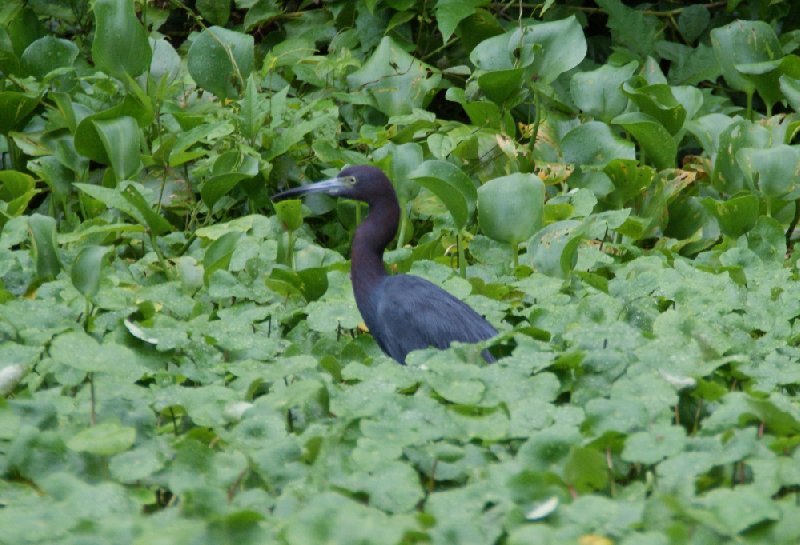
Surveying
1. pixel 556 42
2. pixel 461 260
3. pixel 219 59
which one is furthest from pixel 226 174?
pixel 556 42

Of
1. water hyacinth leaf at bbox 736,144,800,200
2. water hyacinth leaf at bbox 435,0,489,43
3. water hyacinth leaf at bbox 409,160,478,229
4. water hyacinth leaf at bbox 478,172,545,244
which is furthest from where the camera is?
water hyacinth leaf at bbox 435,0,489,43

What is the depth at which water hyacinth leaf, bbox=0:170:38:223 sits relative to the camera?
5.45 meters

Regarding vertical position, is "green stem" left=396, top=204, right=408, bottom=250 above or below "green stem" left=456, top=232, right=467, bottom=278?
below

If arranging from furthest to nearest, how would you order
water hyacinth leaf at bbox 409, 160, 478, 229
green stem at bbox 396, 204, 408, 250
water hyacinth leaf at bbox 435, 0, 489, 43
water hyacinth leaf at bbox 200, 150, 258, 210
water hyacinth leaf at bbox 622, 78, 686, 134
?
water hyacinth leaf at bbox 435, 0, 489, 43
water hyacinth leaf at bbox 622, 78, 686, 134
green stem at bbox 396, 204, 408, 250
water hyacinth leaf at bbox 200, 150, 258, 210
water hyacinth leaf at bbox 409, 160, 478, 229

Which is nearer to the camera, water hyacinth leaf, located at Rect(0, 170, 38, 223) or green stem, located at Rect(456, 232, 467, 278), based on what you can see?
green stem, located at Rect(456, 232, 467, 278)

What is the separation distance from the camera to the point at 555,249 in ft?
16.0

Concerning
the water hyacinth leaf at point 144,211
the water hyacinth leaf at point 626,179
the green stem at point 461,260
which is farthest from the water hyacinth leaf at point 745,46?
the water hyacinth leaf at point 144,211

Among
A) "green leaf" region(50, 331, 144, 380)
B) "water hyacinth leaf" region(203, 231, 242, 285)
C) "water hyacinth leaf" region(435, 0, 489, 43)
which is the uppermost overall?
"green leaf" region(50, 331, 144, 380)

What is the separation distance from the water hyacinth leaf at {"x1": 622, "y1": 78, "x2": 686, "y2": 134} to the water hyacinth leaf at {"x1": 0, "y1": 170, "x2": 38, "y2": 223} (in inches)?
104

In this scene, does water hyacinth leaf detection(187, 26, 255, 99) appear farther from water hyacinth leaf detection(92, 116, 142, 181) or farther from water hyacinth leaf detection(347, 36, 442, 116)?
water hyacinth leaf detection(92, 116, 142, 181)

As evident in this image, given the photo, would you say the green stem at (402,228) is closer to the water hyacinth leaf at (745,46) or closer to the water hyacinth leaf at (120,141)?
the water hyacinth leaf at (120,141)

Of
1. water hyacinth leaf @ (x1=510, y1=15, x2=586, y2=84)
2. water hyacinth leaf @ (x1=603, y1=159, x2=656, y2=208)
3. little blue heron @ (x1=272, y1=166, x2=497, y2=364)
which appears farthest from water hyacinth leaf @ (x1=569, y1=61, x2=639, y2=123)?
little blue heron @ (x1=272, y1=166, x2=497, y2=364)

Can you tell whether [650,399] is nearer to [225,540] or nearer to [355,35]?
[225,540]

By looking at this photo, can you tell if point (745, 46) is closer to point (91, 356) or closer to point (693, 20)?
point (693, 20)
